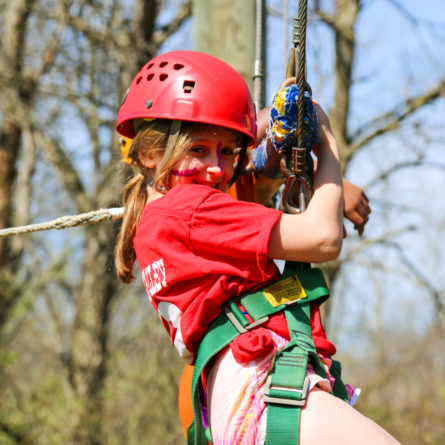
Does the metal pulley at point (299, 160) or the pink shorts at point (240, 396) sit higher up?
the metal pulley at point (299, 160)

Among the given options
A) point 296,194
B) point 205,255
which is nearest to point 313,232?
point 296,194

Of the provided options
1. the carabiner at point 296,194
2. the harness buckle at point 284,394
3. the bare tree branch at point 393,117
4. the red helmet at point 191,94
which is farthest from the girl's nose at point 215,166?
the bare tree branch at point 393,117

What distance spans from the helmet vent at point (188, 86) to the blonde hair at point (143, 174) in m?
0.11

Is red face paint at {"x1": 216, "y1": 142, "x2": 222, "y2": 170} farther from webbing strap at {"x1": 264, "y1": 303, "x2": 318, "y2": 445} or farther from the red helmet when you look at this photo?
webbing strap at {"x1": 264, "y1": 303, "x2": 318, "y2": 445}

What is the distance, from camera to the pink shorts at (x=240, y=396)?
167cm

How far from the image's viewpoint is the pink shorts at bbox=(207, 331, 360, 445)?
5.48 ft

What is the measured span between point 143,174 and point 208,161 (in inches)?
11.3

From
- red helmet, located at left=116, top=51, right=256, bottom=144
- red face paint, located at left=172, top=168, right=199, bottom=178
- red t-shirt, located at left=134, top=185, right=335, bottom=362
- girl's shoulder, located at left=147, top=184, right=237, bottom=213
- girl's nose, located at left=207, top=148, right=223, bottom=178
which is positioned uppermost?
red helmet, located at left=116, top=51, right=256, bottom=144

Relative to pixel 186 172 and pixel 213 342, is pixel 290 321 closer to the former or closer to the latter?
pixel 213 342

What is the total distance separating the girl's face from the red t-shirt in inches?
3.6

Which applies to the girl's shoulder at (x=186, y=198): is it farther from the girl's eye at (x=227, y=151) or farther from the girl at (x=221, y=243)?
the girl's eye at (x=227, y=151)

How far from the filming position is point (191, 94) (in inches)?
78.5

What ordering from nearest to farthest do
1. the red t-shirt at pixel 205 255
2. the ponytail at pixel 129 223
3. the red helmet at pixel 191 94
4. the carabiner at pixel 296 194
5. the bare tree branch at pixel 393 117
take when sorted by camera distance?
the red t-shirt at pixel 205 255 < the carabiner at pixel 296 194 < the red helmet at pixel 191 94 < the ponytail at pixel 129 223 < the bare tree branch at pixel 393 117

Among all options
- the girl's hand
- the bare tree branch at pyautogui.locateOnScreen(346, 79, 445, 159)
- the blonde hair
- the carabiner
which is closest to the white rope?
the blonde hair
